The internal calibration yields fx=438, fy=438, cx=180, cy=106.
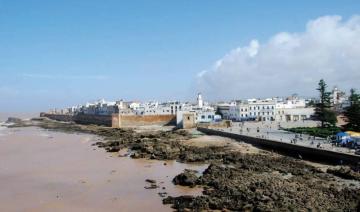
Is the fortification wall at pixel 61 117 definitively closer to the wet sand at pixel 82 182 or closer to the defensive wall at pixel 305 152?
the wet sand at pixel 82 182

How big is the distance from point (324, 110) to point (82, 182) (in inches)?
1558

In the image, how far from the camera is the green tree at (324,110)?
5686cm

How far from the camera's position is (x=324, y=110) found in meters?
57.8

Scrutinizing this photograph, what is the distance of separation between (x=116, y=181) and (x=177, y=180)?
13.9 ft

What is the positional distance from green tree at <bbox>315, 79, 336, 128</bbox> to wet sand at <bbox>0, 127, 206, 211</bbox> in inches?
1164

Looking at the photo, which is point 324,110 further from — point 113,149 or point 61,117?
point 61,117

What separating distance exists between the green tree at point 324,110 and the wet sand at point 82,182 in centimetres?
2957

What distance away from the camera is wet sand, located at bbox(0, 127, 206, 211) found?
72.5 ft

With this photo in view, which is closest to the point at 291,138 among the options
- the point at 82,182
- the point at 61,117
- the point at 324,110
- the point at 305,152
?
the point at 305,152

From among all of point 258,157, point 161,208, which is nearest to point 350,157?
point 258,157

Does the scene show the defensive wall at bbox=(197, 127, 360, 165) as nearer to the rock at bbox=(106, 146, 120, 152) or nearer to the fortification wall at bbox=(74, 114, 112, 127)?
the rock at bbox=(106, 146, 120, 152)


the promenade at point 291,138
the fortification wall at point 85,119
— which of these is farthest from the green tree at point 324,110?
the fortification wall at point 85,119

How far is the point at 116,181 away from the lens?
27.7 meters

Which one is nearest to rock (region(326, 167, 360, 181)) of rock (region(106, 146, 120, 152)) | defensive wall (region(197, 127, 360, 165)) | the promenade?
defensive wall (region(197, 127, 360, 165))
